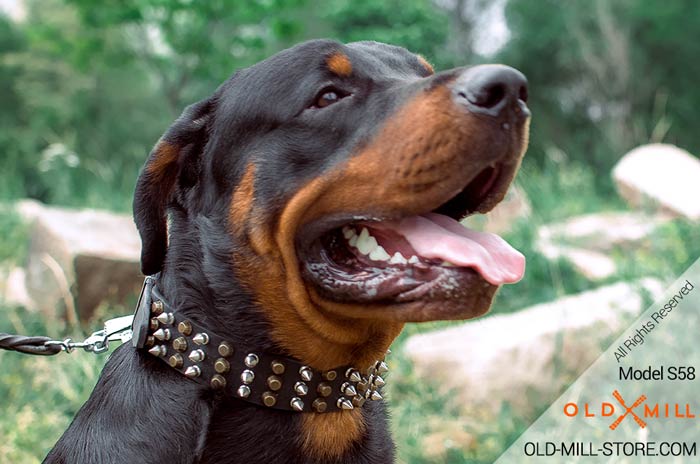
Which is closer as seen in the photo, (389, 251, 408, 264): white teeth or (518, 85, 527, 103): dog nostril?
(518, 85, 527, 103): dog nostril

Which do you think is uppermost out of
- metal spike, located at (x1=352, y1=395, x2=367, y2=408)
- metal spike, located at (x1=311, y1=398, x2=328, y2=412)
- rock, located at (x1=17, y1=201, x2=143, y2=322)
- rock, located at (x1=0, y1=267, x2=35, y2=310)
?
metal spike, located at (x1=311, y1=398, x2=328, y2=412)

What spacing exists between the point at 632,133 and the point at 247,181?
2010 centimetres

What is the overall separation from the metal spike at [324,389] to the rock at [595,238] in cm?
506

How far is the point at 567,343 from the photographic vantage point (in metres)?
4.87

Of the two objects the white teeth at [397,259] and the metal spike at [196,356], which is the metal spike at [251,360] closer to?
the metal spike at [196,356]

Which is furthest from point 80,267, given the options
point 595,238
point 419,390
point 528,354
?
point 595,238

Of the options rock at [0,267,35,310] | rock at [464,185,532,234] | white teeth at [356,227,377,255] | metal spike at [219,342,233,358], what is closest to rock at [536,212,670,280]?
rock at [464,185,532,234]

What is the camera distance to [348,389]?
7.98ft

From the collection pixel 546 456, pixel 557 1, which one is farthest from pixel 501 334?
pixel 557 1

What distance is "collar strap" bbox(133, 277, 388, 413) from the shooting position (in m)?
2.26

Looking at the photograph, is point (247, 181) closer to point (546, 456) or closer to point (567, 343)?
point (546, 456)

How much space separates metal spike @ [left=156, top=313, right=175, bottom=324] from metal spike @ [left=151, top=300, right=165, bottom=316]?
0.04 metres

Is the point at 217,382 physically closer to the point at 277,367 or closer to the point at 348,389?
the point at 277,367

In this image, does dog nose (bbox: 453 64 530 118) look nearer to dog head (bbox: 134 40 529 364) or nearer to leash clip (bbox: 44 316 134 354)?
dog head (bbox: 134 40 529 364)
